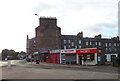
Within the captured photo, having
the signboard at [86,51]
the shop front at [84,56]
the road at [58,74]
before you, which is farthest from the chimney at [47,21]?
the road at [58,74]

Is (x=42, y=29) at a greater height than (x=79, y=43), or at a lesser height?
greater

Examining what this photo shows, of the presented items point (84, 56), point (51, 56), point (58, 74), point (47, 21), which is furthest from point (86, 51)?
point (47, 21)

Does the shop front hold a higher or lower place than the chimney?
lower

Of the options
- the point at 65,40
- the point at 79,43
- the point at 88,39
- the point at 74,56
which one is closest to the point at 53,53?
the point at 74,56

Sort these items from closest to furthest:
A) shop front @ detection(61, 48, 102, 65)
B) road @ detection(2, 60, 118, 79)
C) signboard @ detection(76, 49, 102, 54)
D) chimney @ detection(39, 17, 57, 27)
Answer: road @ detection(2, 60, 118, 79)
signboard @ detection(76, 49, 102, 54)
shop front @ detection(61, 48, 102, 65)
chimney @ detection(39, 17, 57, 27)

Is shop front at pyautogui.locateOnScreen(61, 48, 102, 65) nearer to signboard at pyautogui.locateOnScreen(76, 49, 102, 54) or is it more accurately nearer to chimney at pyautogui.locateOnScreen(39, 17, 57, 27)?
signboard at pyautogui.locateOnScreen(76, 49, 102, 54)

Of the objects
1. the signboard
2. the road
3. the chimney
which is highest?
the chimney

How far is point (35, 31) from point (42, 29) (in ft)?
12.5

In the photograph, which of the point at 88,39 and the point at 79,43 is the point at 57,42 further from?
the point at 88,39

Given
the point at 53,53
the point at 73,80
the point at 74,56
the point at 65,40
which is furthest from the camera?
the point at 65,40

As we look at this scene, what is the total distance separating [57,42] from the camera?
59.5m

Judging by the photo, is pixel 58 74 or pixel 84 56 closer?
pixel 58 74

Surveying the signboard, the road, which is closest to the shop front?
the signboard

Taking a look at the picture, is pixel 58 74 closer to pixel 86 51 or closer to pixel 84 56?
pixel 86 51
